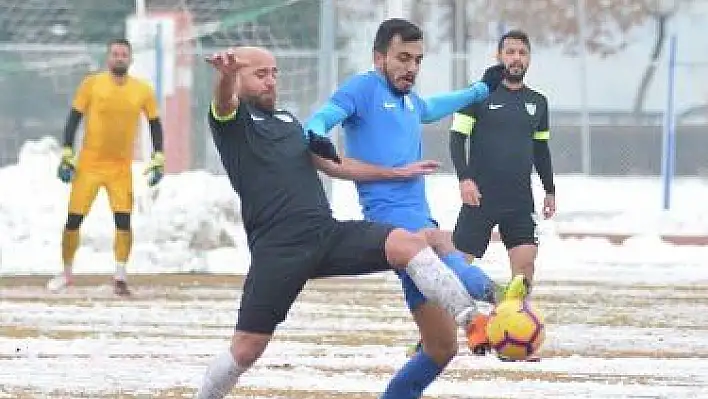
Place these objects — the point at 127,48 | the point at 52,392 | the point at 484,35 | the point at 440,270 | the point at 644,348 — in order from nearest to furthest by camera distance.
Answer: the point at 440,270, the point at 52,392, the point at 644,348, the point at 127,48, the point at 484,35

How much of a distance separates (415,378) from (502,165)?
4250 mm

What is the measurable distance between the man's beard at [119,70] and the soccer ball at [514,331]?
935cm

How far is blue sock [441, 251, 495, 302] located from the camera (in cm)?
872

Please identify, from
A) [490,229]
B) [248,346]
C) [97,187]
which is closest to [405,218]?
[248,346]

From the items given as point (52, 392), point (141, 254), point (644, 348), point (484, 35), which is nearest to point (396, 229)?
point (52, 392)

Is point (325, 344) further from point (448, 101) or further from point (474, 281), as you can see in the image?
point (474, 281)

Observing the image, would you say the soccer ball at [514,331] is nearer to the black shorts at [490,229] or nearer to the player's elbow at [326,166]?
the player's elbow at [326,166]

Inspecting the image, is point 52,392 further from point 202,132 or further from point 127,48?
point 202,132

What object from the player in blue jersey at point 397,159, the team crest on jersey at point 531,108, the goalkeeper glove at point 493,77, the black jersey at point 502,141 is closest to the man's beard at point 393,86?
the player in blue jersey at point 397,159

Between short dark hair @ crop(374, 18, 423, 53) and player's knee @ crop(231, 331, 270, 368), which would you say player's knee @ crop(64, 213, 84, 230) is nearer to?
short dark hair @ crop(374, 18, 423, 53)

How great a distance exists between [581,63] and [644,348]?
1904 cm

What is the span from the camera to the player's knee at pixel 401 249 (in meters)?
8.59

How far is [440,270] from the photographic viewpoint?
854cm

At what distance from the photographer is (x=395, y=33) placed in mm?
9438
